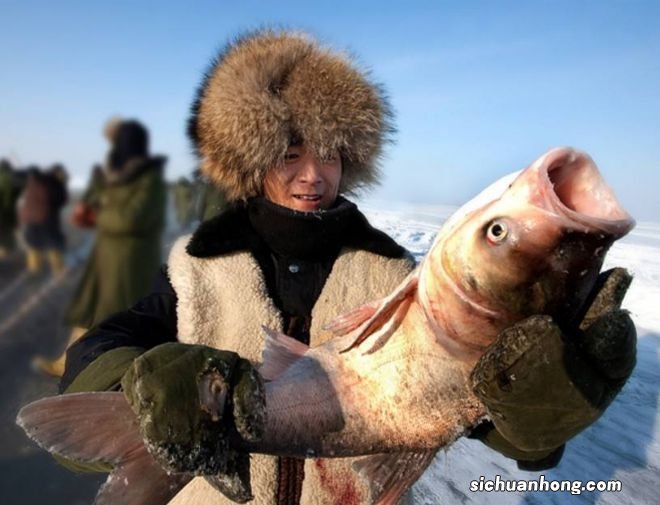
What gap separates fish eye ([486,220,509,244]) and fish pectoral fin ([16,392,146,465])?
3.85 ft

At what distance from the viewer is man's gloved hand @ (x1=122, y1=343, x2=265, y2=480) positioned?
4.78 feet

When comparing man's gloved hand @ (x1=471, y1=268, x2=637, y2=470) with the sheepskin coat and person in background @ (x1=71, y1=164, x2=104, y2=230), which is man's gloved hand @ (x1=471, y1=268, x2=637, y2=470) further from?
person in background @ (x1=71, y1=164, x2=104, y2=230)

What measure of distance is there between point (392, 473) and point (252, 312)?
2.68 feet

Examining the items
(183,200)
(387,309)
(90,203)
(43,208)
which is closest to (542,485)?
(387,309)

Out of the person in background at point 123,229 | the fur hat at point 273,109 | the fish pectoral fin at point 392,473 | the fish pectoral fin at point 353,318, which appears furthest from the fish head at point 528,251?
the person in background at point 123,229

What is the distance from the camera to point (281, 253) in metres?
2.43

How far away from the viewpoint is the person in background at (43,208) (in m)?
5.14

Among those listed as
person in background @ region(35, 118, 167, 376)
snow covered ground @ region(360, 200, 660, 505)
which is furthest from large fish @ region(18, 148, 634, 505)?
person in background @ region(35, 118, 167, 376)

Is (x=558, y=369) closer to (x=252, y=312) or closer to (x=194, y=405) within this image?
(x=194, y=405)

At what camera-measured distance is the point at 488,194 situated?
1.69 m

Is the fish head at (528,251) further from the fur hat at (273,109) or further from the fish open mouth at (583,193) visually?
the fur hat at (273,109)

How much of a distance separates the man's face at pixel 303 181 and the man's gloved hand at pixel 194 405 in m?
0.98

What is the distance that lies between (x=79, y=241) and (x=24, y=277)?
1.79 metres

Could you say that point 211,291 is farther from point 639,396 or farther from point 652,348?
point 652,348
